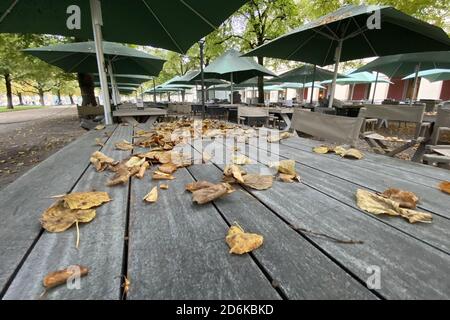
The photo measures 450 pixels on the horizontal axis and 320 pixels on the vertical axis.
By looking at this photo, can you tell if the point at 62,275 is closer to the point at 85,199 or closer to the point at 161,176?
the point at 85,199

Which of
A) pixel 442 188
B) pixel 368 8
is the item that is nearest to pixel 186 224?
pixel 442 188

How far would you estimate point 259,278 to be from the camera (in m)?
0.53

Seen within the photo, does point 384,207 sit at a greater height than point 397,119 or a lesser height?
lesser

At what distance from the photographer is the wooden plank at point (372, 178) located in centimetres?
90

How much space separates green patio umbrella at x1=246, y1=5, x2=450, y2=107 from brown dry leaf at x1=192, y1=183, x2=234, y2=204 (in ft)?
11.5

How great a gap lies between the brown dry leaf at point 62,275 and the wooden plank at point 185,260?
10 centimetres

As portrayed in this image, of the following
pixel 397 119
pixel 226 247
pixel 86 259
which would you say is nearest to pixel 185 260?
pixel 226 247

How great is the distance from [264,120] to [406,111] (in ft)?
9.03

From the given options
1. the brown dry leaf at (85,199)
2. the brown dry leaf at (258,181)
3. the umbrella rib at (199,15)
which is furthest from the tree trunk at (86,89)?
the brown dry leaf at (258,181)

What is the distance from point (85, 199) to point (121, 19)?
13.3 ft

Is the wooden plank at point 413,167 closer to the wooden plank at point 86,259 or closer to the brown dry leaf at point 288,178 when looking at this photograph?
the brown dry leaf at point 288,178

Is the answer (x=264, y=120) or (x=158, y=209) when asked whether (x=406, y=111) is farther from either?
(x=158, y=209)

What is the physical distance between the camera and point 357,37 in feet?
16.5

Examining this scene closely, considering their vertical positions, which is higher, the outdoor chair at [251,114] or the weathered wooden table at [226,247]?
the outdoor chair at [251,114]
